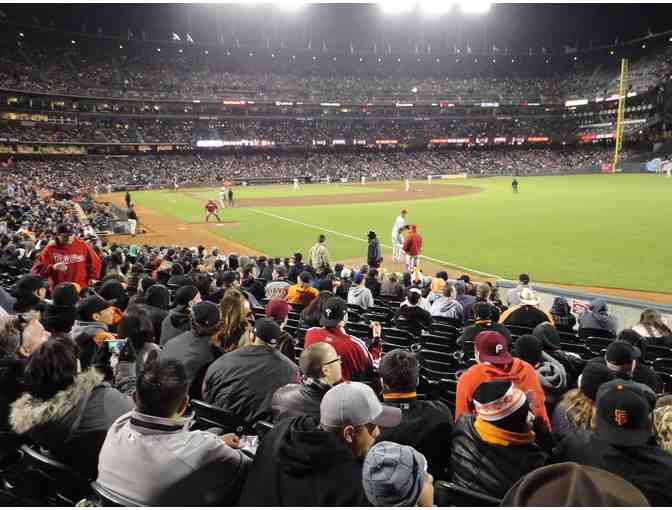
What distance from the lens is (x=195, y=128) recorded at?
85750 millimetres

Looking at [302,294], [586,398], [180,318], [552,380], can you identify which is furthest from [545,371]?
[302,294]

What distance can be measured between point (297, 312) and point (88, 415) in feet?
21.0

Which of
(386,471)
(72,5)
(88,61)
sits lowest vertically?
(386,471)

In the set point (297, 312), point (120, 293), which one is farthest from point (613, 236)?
point (120, 293)

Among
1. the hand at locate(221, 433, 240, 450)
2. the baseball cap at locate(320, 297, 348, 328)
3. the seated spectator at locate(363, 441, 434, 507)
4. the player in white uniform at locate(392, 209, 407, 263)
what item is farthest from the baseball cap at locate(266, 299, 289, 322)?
the player in white uniform at locate(392, 209, 407, 263)

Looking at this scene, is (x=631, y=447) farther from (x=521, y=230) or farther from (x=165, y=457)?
(x=521, y=230)

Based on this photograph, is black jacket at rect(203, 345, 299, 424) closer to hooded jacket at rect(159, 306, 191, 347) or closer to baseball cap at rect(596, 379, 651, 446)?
hooded jacket at rect(159, 306, 191, 347)

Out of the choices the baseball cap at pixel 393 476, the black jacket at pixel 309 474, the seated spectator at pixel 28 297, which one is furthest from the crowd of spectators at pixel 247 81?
the baseball cap at pixel 393 476

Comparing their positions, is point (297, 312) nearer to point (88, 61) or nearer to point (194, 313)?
point (194, 313)

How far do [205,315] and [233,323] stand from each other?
0.44 meters

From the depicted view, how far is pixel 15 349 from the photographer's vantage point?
5.37 meters

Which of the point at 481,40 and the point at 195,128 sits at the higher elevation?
the point at 481,40

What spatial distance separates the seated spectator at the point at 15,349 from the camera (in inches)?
166

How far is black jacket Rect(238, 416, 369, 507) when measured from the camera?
A: 108 inches
